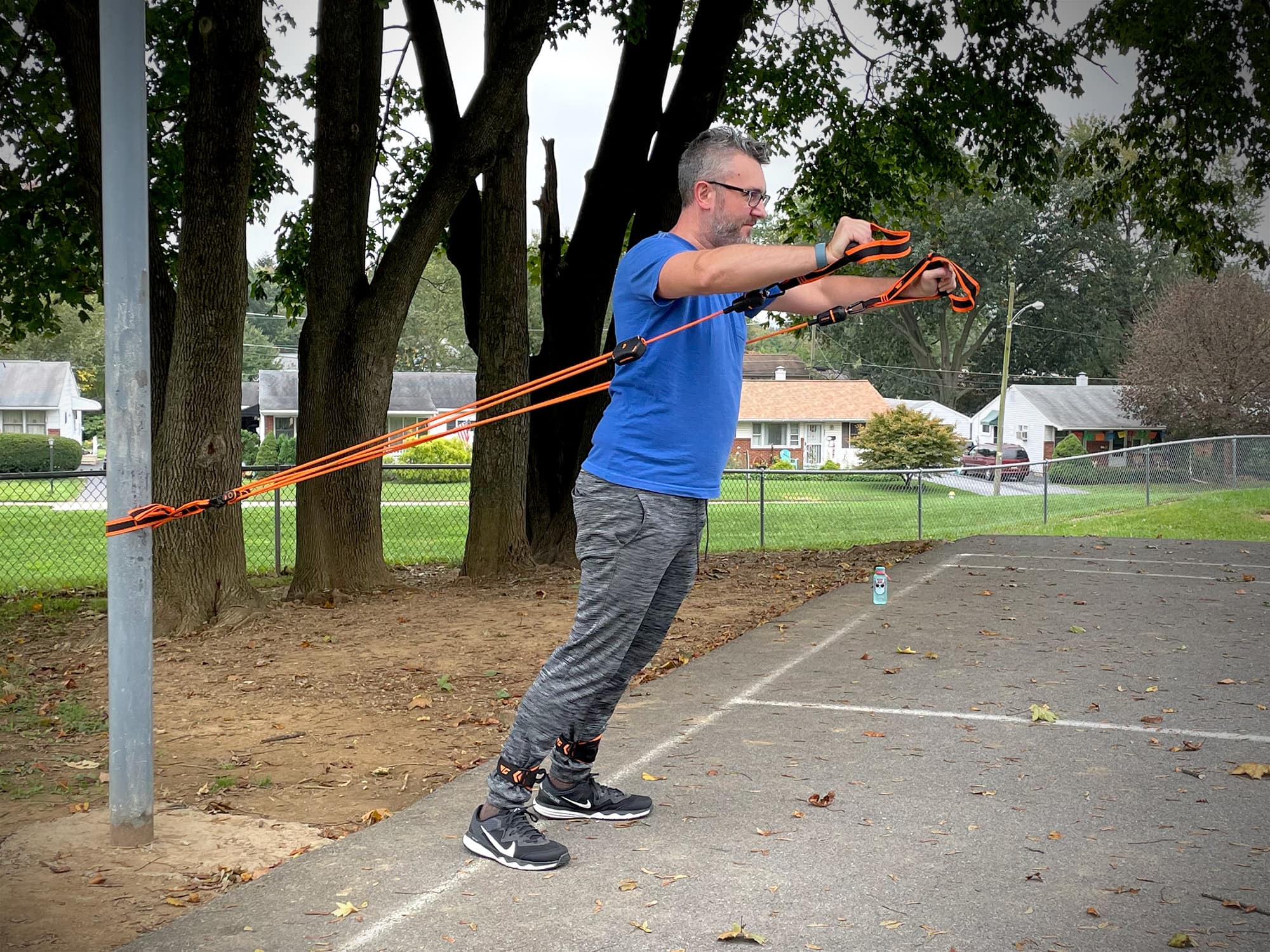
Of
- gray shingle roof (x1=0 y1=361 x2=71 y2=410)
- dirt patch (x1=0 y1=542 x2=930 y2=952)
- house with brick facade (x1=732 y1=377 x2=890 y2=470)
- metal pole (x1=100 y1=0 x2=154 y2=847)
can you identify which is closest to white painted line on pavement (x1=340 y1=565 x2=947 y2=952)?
dirt patch (x1=0 y1=542 x2=930 y2=952)

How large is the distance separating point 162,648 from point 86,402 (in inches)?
2463

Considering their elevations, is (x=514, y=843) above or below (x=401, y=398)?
below

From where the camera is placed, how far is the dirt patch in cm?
414

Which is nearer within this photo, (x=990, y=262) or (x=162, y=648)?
(x=162, y=648)

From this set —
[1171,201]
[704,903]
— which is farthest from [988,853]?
[1171,201]

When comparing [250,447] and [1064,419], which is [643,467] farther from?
[1064,419]

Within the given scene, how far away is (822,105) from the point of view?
17.4m

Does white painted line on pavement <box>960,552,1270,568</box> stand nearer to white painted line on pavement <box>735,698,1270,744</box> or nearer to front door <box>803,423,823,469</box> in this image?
white painted line on pavement <box>735,698,1270,744</box>

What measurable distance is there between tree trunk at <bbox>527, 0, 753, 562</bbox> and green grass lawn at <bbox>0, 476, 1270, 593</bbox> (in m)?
3.26

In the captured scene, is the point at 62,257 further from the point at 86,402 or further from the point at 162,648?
the point at 86,402

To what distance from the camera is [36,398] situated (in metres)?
58.6

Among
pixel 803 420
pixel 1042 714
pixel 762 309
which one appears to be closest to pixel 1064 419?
pixel 803 420

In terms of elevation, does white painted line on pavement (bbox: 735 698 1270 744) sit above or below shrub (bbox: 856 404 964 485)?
below

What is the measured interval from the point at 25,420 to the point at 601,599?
6369cm
